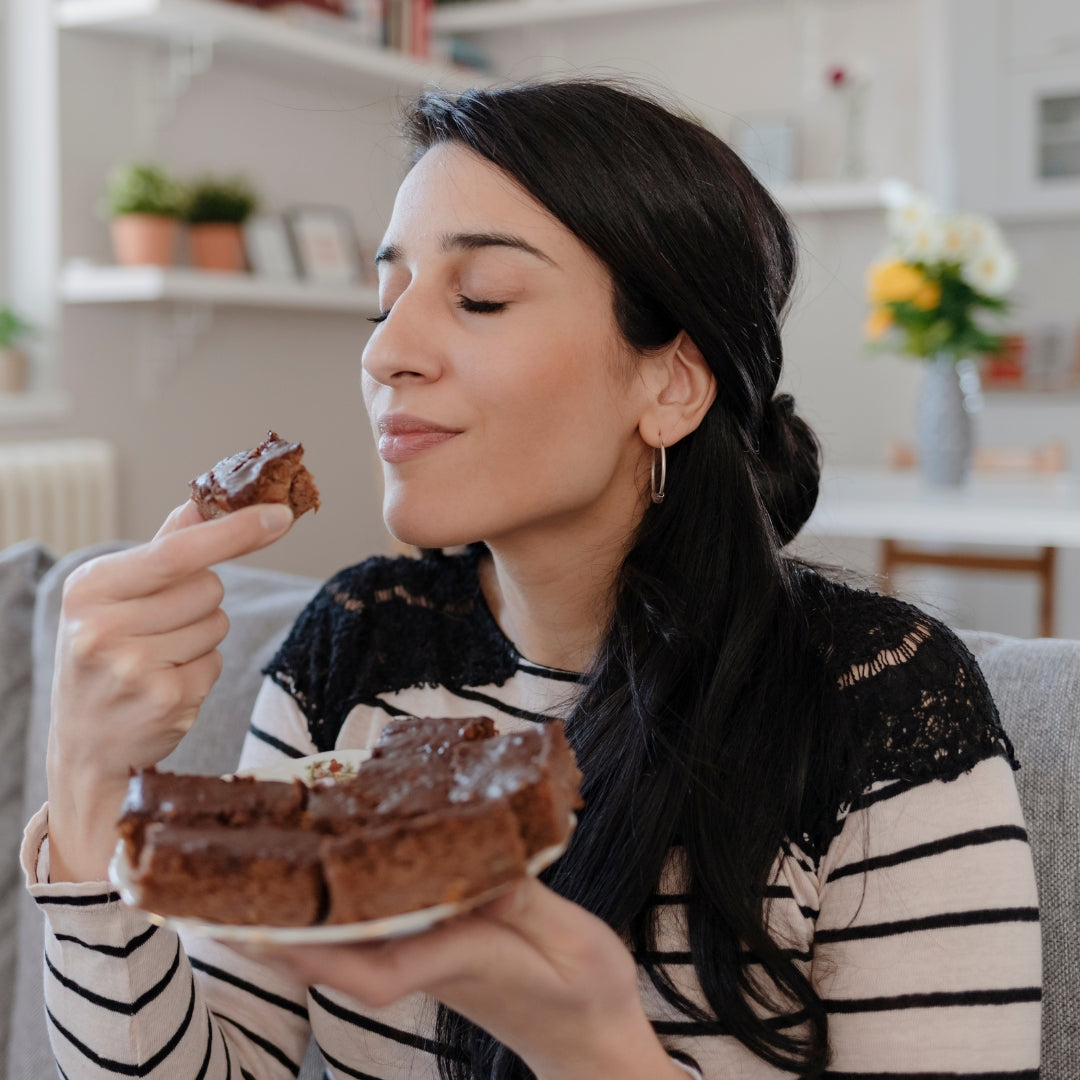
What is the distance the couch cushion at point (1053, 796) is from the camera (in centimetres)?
111

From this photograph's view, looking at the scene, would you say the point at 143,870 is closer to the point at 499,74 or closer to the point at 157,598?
the point at 157,598

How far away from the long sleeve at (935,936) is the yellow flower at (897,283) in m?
2.60

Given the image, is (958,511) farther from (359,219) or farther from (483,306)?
(359,219)

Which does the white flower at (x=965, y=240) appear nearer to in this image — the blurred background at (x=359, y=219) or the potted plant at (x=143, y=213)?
the blurred background at (x=359, y=219)

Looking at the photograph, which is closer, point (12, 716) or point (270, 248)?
point (12, 716)

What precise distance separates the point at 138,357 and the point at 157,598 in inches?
121

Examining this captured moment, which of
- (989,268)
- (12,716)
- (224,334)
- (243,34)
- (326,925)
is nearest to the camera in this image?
(326,925)

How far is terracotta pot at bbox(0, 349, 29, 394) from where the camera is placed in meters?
3.46

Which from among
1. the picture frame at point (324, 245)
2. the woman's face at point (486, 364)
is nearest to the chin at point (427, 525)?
the woman's face at point (486, 364)

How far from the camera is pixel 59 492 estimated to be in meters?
3.39

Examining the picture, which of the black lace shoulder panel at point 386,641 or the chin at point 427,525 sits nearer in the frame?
the chin at point 427,525

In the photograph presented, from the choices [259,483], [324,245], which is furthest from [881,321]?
[259,483]

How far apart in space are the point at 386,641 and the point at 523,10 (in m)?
3.77

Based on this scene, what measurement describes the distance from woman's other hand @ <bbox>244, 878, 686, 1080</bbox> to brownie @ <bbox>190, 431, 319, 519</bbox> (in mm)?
347
